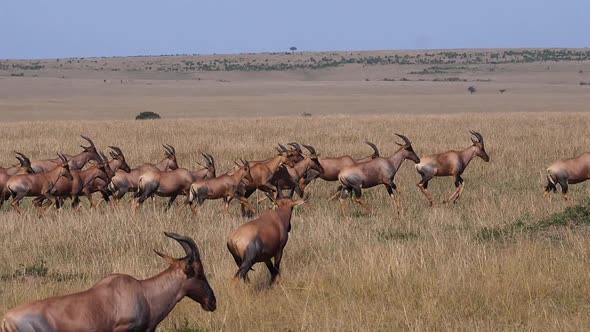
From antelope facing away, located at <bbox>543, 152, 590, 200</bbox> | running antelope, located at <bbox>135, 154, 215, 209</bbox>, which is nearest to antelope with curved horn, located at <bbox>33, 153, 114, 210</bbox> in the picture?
running antelope, located at <bbox>135, 154, 215, 209</bbox>

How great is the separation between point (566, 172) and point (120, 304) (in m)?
11.5

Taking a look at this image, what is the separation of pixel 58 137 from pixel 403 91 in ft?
205

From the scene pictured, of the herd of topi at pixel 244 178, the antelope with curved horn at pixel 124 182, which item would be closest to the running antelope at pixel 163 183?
the herd of topi at pixel 244 178

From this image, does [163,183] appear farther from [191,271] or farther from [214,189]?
[191,271]

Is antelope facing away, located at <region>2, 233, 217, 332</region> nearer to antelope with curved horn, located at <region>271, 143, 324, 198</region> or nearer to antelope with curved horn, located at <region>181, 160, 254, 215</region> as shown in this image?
antelope with curved horn, located at <region>181, 160, 254, 215</region>

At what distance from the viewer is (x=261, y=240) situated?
8.78m

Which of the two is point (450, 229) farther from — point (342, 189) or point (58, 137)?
point (58, 137)

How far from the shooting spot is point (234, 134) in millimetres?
30266

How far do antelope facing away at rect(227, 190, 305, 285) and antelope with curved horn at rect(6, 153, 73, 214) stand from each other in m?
7.09

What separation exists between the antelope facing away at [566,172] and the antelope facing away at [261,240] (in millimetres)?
7953

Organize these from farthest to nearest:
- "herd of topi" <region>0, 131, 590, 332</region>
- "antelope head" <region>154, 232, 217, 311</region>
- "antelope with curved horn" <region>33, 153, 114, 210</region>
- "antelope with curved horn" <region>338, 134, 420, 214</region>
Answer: "antelope with curved horn" <region>33, 153, 114, 210</region>, "antelope with curved horn" <region>338, 134, 420, 214</region>, "herd of topi" <region>0, 131, 590, 332</region>, "antelope head" <region>154, 232, 217, 311</region>

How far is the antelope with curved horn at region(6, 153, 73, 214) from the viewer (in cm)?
1502

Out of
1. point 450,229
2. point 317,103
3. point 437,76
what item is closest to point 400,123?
point 450,229

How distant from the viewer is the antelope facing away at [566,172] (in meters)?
15.7
